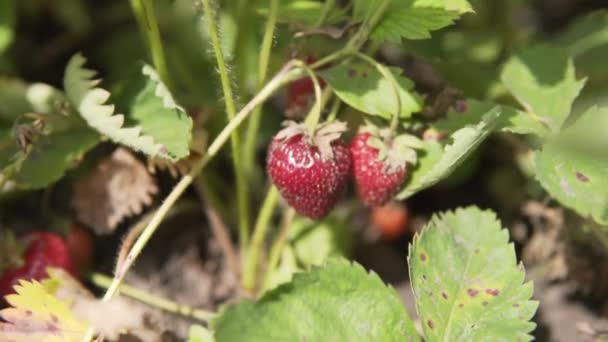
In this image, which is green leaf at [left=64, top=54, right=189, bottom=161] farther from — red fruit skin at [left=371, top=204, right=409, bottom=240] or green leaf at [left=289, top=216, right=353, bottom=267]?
red fruit skin at [left=371, top=204, right=409, bottom=240]

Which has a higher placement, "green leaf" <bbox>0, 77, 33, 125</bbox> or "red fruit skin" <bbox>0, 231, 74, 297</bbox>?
"green leaf" <bbox>0, 77, 33, 125</bbox>

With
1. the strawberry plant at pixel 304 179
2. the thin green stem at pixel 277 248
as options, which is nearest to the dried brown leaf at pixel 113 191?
the strawberry plant at pixel 304 179

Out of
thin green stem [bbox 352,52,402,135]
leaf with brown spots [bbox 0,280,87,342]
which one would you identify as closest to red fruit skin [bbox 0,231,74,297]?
leaf with brown spots [bbox 0,280,87,342]

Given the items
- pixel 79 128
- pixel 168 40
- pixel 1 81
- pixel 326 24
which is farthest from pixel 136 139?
pixel 168 40

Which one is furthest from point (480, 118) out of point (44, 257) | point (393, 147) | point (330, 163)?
point (44, 257)

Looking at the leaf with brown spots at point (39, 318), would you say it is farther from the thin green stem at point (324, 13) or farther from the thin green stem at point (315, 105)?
the thin green stem at point (324, 13)

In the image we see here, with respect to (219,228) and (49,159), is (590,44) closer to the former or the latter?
(219,228)

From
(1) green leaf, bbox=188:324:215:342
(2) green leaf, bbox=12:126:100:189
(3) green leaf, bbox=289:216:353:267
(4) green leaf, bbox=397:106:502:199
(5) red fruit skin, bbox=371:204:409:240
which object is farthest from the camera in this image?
(5) red fruit skin, bbox=371:204:409:240
